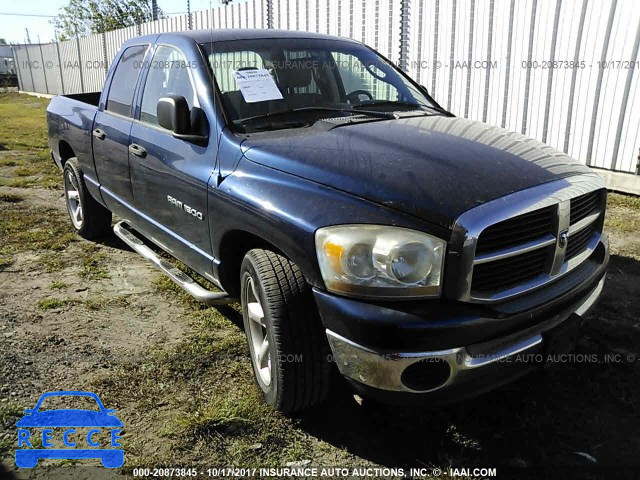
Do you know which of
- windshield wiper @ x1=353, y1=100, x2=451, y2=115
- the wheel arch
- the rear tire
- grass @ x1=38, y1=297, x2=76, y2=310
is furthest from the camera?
the rear tire

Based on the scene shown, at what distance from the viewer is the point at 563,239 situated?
2332 millimetres

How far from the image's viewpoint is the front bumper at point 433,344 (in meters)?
2.00

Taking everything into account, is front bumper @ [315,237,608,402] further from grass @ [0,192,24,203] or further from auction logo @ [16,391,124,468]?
grass @ [0,192,24,203]

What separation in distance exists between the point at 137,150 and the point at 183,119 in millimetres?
801

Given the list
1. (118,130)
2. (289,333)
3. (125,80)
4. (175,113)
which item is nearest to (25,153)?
(125,80)

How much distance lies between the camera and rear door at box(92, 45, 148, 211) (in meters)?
3.88

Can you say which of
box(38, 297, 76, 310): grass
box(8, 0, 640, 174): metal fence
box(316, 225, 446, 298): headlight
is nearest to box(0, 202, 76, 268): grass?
box(38, 297, 76, 310): grass

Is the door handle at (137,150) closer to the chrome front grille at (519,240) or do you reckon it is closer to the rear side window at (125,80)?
the rear side window at (125,80)

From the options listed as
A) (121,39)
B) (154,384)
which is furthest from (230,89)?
(121,39)

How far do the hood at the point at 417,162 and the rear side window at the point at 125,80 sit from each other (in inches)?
66.3

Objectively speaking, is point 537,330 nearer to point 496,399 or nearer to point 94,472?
point 496,399

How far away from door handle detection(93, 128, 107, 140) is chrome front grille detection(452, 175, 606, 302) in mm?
3157

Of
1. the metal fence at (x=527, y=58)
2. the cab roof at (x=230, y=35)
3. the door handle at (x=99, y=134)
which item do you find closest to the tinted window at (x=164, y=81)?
the cab roof at (x=230, y=35)

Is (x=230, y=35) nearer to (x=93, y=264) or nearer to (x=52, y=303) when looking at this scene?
(x=52, y=303)
